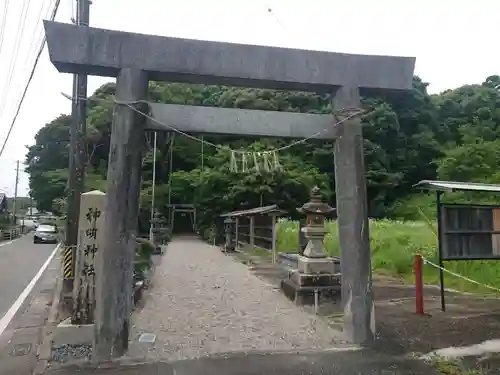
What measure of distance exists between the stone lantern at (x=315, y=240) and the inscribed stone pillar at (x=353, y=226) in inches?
130

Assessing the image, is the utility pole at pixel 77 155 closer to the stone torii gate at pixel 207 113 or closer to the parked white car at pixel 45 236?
the stone torii gate at pixel 207 113

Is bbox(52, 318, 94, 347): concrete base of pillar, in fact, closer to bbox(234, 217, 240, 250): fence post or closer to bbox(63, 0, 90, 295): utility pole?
bbox(63, 0, 90, 295): utility pole

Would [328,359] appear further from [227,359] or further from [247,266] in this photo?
[247,266]

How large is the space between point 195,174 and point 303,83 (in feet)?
94.5

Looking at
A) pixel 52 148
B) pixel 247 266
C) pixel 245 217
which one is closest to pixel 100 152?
pixel 52 148

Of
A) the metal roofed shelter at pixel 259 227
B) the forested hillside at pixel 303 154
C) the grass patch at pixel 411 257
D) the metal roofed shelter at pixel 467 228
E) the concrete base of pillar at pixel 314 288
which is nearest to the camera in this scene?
the metal roofed shelter at pixel 467 228

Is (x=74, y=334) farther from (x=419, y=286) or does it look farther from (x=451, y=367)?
(x=419, y=286)

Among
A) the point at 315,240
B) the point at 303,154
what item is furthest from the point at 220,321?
the point at 303,154

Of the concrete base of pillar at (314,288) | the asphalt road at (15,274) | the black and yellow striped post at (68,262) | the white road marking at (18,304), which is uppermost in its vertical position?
the black and yellow striped post at (68,262)

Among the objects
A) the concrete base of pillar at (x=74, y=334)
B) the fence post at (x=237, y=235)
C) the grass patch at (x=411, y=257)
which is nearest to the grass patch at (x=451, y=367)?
the concrete base of pillar at (x=74, y=334)

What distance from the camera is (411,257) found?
1405 cm

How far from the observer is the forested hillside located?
86.6ft

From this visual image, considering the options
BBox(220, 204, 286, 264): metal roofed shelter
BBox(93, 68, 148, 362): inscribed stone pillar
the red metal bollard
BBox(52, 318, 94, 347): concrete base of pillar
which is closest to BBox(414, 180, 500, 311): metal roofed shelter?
the red metal bollard

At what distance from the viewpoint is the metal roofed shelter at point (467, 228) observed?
27.0 feet
